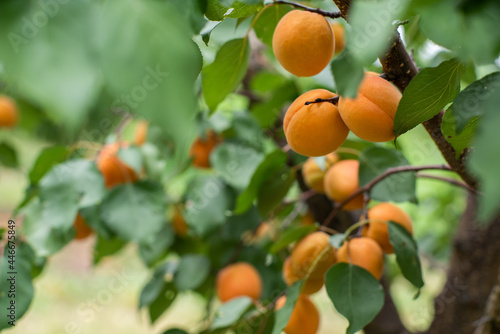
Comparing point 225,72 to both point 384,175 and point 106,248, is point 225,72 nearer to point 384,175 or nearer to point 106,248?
point 384,175

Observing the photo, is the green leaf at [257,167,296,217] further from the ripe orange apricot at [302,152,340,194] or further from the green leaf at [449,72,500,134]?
the green leaf at [449,72,500,134]

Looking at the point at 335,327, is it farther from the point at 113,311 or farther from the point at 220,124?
the point at 220,124

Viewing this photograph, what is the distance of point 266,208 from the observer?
Answer: 0.63 metres

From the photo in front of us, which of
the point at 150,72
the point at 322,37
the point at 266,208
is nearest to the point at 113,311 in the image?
the point at 266,208

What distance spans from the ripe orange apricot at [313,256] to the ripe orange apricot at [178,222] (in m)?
0.38

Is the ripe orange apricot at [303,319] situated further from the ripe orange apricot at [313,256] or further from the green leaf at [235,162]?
the green leaf at [235,162]

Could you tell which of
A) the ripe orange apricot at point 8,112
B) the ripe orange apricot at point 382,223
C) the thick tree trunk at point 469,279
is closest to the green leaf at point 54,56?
the ripe orange apricot at point 382,223

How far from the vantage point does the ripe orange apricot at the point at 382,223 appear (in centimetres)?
54

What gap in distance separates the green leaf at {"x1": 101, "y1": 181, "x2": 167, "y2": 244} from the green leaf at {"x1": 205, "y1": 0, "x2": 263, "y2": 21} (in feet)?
1.30

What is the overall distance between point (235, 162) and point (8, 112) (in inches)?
36.2

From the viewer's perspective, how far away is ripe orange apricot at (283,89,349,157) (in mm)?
365

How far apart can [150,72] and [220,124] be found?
2.25 feet

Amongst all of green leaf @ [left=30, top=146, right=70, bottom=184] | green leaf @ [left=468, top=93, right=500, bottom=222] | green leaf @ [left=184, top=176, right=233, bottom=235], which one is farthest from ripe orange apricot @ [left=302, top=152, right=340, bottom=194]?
green leaf @ [left=468, top=93, right=500, bottom=222]

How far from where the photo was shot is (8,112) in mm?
1348
